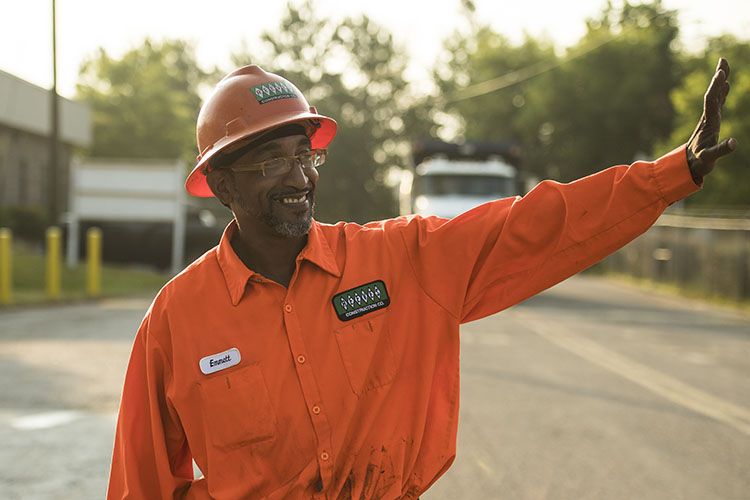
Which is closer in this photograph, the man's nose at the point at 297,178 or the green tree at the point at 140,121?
the man's nose at the point at 297,178

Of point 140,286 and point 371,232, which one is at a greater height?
point 371,232

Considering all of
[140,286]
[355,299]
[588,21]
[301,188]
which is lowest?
[140,286]

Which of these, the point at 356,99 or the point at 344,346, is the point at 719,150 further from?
the point at 356,99

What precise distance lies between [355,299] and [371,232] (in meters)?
0.25

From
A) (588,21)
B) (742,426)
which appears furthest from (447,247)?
(588,21)

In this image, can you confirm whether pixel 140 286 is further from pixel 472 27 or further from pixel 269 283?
pixel 472 27

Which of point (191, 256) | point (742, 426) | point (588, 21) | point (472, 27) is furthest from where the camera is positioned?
point (472, 27)

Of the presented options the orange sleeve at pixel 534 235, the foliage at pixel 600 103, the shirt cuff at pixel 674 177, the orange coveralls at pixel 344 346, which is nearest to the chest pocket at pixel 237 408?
the orange coveralls at pixel 344 346

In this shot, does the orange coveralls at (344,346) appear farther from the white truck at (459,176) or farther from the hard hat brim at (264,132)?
the white truck at (459,176)

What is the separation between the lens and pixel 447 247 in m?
3.46

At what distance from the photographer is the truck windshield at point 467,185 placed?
28.6 meters

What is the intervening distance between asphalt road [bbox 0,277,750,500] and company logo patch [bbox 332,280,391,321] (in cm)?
368

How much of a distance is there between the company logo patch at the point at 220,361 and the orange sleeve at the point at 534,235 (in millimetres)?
568

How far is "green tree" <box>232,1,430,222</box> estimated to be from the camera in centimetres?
7150
